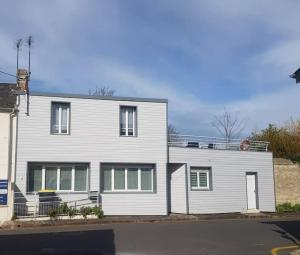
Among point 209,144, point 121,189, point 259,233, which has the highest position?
point 209,144

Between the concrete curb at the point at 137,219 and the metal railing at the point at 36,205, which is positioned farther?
the metal railing at the point at 36,205

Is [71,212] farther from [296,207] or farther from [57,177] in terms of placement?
[296,207]

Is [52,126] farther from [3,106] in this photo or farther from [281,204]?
[281,204]

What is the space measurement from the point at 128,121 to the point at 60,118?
146 inches

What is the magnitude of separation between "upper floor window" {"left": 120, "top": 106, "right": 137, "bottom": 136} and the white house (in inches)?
2.1

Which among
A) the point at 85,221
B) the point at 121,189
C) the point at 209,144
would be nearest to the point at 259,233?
the point at 85,221

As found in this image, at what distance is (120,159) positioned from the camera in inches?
1068

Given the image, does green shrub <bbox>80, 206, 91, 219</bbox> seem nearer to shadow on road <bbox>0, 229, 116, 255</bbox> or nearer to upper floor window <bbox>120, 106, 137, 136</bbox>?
upper floor window <bbox>120, 106, 137, 136</bbox>

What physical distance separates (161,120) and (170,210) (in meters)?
5.29

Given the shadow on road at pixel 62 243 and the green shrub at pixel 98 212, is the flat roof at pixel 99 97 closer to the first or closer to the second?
the green shrub at pixel 98 212

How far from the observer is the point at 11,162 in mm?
24812

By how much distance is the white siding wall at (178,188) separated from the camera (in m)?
28.8

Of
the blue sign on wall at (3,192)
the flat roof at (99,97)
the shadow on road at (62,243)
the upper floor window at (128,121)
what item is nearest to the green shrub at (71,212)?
the blue sign on wall at (3,192)

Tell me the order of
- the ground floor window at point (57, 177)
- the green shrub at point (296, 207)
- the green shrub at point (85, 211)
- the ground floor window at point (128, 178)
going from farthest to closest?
the green shrub at point (296, 207) < the ground floor window at point (128, 178) < the ground floor window at point (57, 177) < the green shrub at point (85, 211)
